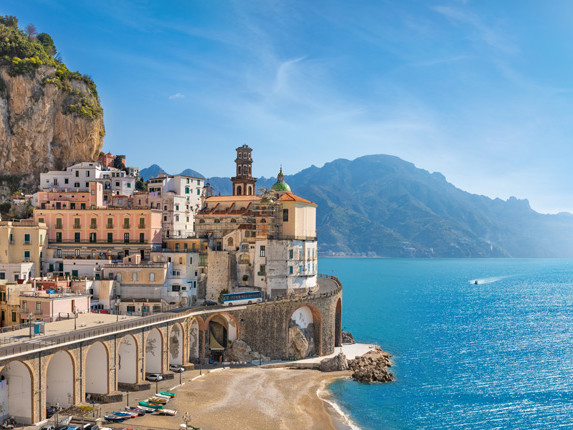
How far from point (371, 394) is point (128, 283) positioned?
1452 inches

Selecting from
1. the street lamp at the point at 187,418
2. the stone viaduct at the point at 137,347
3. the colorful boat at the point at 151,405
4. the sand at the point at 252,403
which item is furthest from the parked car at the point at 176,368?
the street lamp at the point at 187,418

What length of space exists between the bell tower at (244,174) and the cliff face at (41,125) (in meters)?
30.2

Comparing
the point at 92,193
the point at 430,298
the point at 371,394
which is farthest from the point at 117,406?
the point at 430,298

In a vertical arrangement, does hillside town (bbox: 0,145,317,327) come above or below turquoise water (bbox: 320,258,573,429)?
above

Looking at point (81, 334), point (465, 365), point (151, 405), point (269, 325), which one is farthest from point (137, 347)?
point (465, 365)

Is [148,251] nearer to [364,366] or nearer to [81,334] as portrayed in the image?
[81,334]

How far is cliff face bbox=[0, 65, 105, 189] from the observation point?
94.2m

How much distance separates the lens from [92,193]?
8800 cm

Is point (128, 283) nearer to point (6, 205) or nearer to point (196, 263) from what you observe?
point (196, 263)

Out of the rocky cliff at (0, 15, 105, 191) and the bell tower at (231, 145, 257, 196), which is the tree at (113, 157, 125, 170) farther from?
the bell tower at (231, 145, 257, 196)

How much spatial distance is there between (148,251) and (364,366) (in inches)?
1476

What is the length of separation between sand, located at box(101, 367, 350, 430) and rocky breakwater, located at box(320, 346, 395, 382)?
12.7 feet

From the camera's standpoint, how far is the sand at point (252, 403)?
5028cm

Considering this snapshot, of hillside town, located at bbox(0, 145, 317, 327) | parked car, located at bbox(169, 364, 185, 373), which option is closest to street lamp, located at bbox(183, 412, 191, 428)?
parked car, located at bbox(169, 364, 185, 373)
